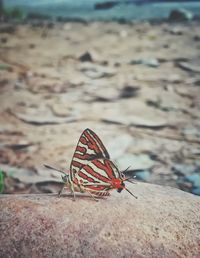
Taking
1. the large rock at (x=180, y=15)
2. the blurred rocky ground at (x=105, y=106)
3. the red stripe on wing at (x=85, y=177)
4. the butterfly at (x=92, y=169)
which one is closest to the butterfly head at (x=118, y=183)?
the butterfly at (x=92, y=169)

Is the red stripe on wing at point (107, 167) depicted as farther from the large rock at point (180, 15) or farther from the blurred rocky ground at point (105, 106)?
the large rock at point (180, 15)

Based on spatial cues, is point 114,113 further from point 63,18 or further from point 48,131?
point 63,18

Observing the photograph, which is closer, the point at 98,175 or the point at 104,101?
the point at 98,175

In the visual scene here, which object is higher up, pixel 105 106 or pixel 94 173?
pixel 94 173

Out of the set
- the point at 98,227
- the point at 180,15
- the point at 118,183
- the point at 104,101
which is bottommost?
the point at 180,15

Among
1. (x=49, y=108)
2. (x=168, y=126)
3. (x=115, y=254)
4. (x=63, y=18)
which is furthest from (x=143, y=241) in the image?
(x=63, y=18)

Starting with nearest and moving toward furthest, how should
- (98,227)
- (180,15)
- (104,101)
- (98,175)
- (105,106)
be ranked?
(98,227), (98,175), (105,106), (104,101), (180,15)

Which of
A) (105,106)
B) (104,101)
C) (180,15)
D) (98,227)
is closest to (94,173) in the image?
(98,227)

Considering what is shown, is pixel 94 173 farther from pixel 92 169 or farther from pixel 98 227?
pixel 98 227
